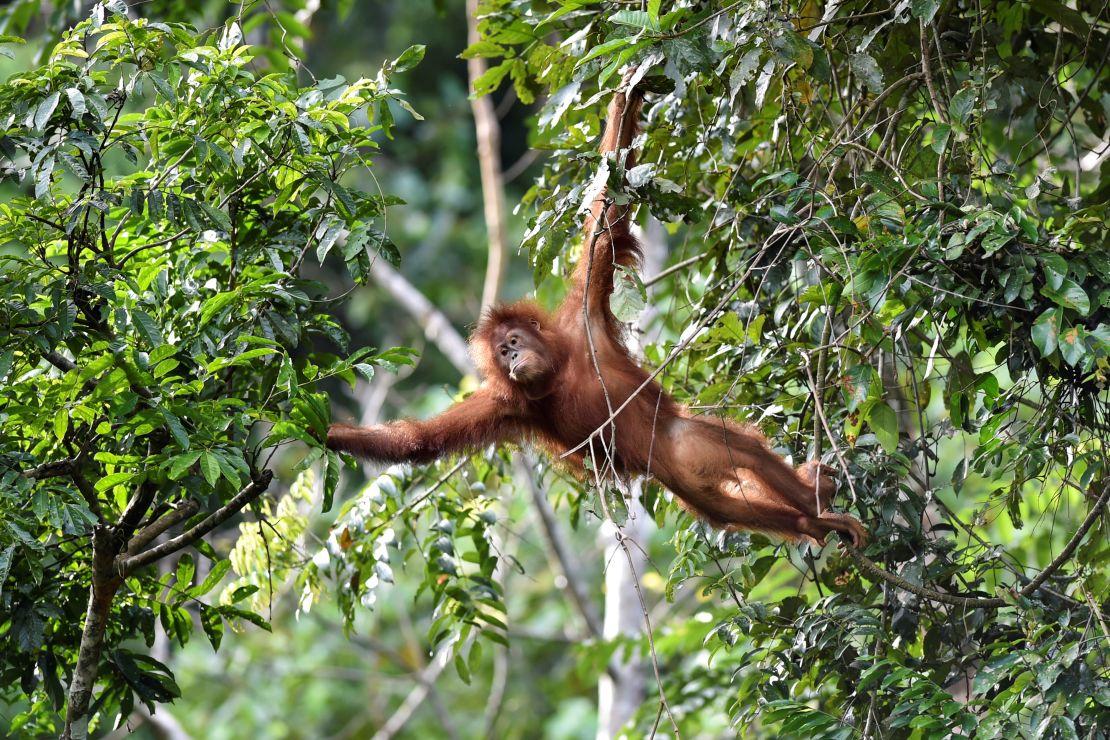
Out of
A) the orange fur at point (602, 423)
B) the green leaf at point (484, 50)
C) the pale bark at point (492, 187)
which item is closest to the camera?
the orange fur at point (602, 423)

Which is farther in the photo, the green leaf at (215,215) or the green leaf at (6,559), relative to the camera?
the green leaf at (215,215)

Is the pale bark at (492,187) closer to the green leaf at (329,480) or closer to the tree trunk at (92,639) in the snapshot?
the green leaf at (329,480)

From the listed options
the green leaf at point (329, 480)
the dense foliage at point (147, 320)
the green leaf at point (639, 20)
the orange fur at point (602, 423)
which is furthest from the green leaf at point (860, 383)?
the green leaf at point (329, 480)

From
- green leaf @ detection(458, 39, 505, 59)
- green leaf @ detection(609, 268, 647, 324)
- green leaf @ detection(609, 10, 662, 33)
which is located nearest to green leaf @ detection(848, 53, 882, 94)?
green leaf @ detection(609, 10, 662, 33)

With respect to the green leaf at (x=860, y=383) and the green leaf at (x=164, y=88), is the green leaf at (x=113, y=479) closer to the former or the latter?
the green leaf at (x=164, y=88)

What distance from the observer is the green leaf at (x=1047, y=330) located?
3.30 meters

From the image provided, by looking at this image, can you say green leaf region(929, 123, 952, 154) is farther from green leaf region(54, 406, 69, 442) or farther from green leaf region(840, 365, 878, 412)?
green leaf region(54, 406, 69, 442)

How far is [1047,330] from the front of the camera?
332 centimetres

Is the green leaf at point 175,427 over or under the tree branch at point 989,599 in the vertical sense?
over

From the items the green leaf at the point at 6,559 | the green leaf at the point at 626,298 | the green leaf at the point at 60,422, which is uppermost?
the green leaf at the point at 626,298

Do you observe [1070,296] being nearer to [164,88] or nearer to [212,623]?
[164,88]

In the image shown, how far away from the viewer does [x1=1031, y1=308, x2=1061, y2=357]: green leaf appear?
10.8 feet

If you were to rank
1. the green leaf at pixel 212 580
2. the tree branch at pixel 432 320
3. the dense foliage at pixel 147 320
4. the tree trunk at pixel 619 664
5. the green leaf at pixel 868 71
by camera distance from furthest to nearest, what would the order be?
1. the tree branch at pixel 432 320
2. the tree trunk at pixel 619 664
3. the green leaf at pixel 212 580
4. the green leaf at pixel 868 71
5. the dense foliage at pixel 147 320

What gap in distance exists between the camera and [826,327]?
4191mm
